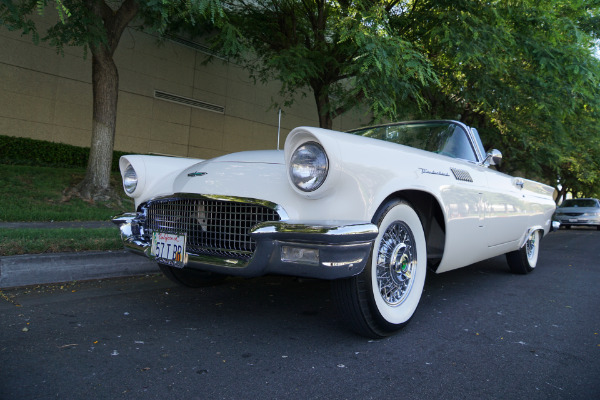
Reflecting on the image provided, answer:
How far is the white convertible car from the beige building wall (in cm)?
758

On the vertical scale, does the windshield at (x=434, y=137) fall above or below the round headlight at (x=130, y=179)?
above

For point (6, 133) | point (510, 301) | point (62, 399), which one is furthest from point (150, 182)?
point (6, 133)

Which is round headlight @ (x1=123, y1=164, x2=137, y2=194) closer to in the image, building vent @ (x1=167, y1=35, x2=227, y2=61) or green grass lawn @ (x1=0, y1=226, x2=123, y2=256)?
green grass lawn @ (x1=0, y1=226, x2=123, y2=256)

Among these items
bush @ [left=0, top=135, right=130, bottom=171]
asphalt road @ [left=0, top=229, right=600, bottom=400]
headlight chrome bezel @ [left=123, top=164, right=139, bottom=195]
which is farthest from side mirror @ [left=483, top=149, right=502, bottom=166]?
bush @ [left=0, top=135, right=130, bottom=171]

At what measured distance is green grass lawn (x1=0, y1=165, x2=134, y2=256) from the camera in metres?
4.05

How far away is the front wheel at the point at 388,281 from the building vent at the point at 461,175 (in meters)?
0.63

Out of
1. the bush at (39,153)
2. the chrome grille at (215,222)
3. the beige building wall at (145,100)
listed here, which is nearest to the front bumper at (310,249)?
the chrome grille at (215,222)

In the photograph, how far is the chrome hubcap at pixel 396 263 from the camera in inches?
102

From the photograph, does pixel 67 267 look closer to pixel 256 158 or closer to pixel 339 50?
pixel 256 158

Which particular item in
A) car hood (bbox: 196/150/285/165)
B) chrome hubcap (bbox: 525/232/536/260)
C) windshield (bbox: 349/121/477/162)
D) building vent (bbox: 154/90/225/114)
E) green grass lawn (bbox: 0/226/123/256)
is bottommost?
green grass lawn (bbox: 0/226/123/256)

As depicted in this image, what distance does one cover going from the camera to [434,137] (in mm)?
3811

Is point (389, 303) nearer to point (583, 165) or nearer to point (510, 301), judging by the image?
point (510, 301)

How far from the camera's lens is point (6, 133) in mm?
10266

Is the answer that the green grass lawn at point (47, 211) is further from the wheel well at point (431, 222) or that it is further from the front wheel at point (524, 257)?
the front wheel at point (524, 257)
